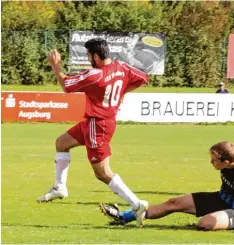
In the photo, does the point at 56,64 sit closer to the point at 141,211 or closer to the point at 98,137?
the point at 98,137

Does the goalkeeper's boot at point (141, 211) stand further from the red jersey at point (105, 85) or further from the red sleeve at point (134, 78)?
the red sleeve at point (134, 78)

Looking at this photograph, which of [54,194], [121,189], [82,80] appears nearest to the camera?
[82,80]

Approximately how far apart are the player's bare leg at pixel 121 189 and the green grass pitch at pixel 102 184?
194 millimetres

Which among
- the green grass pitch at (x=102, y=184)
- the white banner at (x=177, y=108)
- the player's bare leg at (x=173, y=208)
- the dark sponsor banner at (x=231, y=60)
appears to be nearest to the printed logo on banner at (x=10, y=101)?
the green grass pitch at (x=102, y=184)

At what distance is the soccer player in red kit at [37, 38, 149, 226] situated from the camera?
1027cm

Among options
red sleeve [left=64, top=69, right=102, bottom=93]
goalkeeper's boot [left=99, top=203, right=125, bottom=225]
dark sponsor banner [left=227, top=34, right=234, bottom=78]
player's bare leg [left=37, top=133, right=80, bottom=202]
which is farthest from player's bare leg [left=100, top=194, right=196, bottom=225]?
dark sponsor banner [left=227, top=34, right=234, bottom=78]

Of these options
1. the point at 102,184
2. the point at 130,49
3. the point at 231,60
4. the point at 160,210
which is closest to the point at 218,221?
the point at 160,210

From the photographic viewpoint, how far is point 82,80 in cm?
1032

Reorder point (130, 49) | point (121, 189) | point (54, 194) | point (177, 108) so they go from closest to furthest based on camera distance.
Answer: point (121, 189) → point (54, 194) → point (177, 108) → point (130, 49)

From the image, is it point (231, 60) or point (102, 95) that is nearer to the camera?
point (102, 95)

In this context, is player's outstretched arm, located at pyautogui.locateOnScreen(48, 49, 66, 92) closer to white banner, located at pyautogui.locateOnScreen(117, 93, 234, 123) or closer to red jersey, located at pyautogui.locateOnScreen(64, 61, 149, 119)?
red jersey, located at pyautogui.locateOnScreen(64, 61, 149, 119)

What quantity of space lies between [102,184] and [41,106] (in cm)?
1364

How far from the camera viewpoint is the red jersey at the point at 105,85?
1034 centimetres

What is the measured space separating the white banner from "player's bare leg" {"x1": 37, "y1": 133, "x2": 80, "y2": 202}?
52.6 ft
